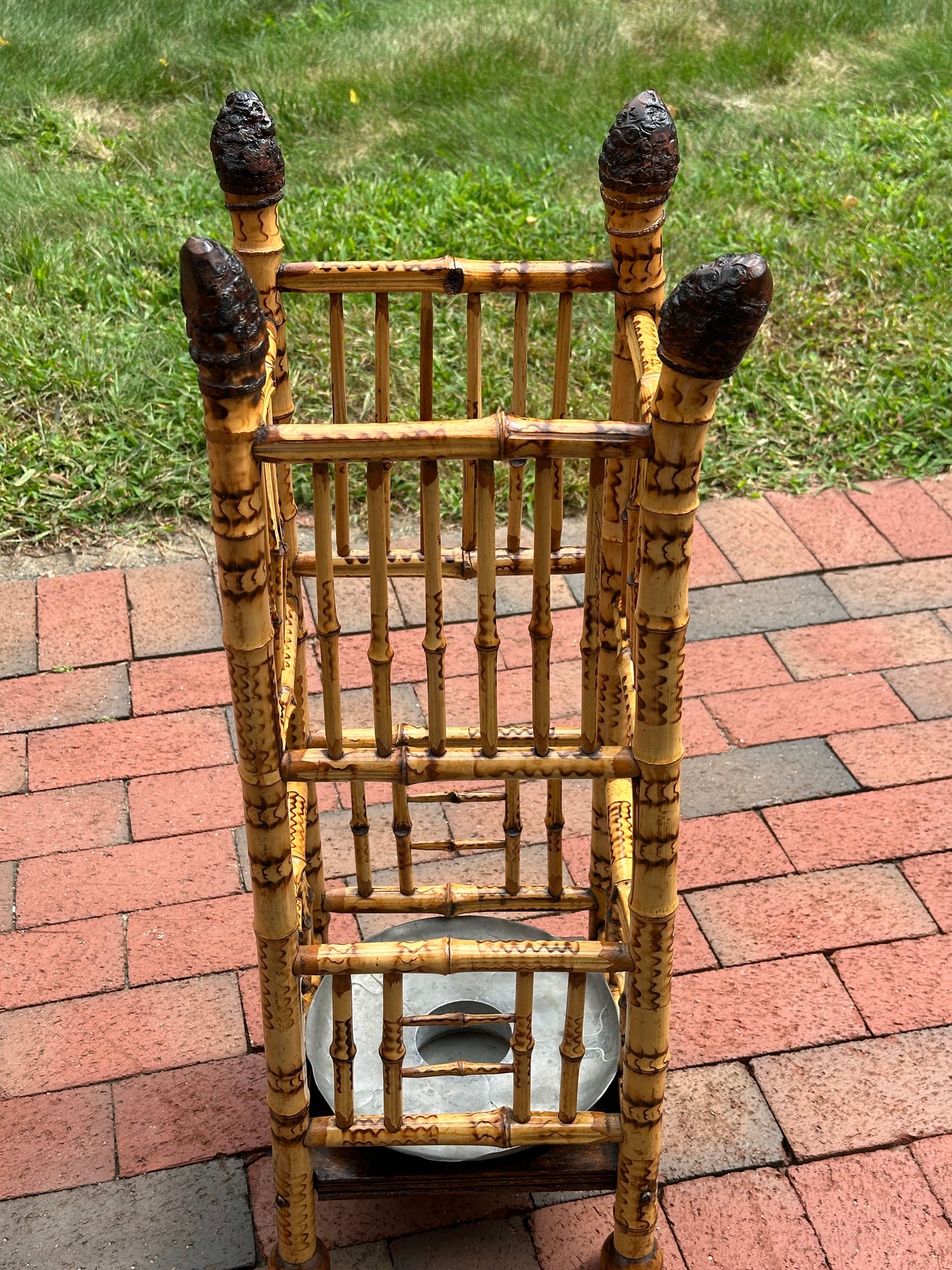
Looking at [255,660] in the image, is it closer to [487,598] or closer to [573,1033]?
[487,598]

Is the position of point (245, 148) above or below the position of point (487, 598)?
above

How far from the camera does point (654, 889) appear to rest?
147 centimetres

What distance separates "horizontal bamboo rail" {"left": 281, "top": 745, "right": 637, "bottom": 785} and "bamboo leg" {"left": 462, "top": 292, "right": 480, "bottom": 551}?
44cm

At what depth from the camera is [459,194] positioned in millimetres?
4504

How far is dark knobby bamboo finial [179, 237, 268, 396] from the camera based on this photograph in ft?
3.79

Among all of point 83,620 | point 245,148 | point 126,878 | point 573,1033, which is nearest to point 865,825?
point 573,1033

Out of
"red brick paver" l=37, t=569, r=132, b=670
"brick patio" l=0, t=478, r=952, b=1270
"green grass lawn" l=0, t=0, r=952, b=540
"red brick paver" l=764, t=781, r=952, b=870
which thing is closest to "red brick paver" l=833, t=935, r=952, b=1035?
"brick patio" l=0, t=478, r=952, b=1270

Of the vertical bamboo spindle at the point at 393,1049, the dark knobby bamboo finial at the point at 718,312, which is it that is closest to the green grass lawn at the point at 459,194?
the vertical bamboo spindle at the point at 393,1049

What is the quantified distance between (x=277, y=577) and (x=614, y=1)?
17.2 feet

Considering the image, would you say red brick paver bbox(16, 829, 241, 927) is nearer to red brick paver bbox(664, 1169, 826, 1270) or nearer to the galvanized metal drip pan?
the galvanized metal drip pan

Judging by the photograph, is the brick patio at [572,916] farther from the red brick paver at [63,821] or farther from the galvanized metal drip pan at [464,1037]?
the galvanized metal drip pan at [464,1037]

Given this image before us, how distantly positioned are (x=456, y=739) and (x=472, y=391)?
1.69ft

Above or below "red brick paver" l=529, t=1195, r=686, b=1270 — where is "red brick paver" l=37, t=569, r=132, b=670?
below

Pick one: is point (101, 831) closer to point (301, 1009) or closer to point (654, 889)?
point (301, 1009)
